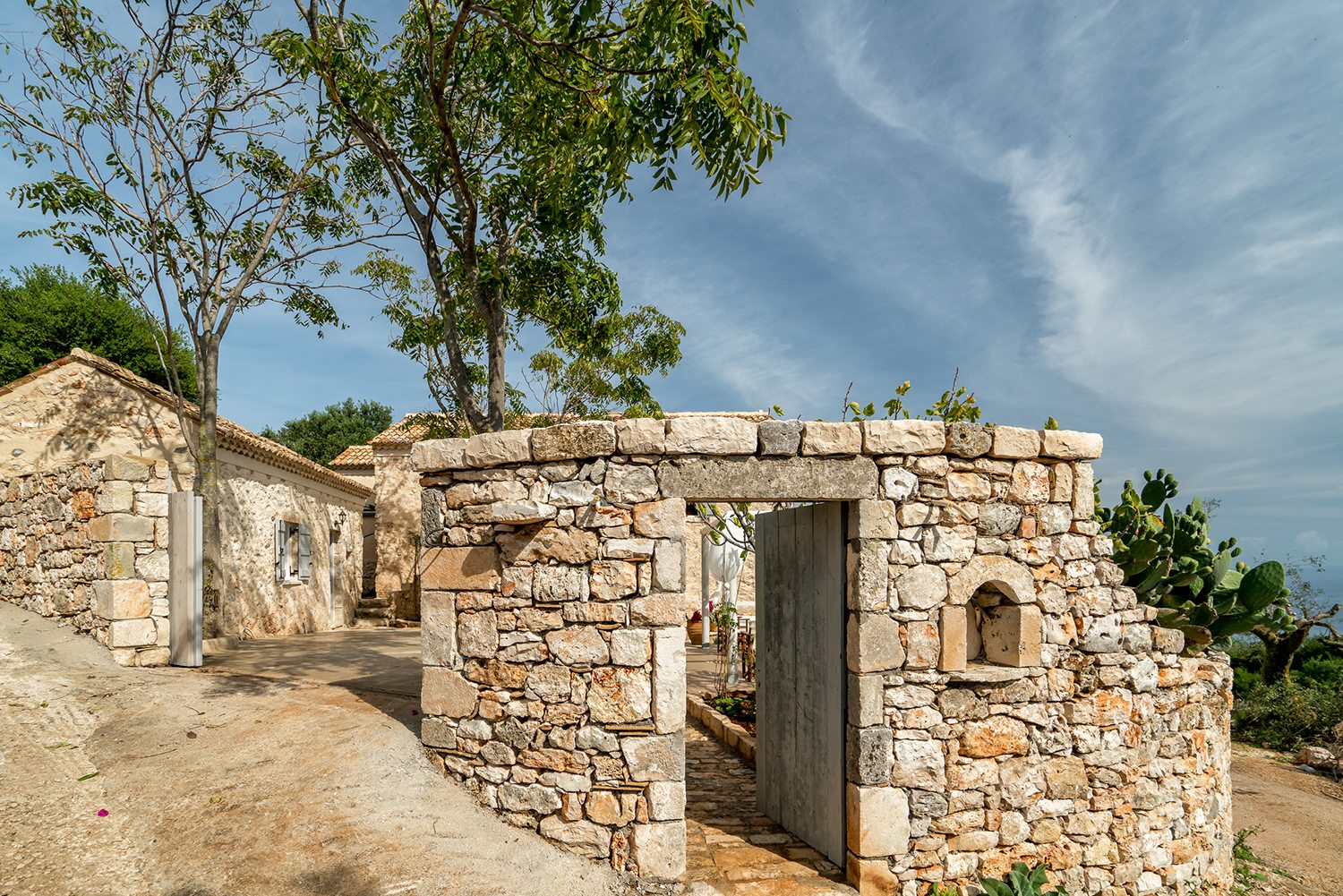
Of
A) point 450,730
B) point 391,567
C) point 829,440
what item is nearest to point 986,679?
point 829,440

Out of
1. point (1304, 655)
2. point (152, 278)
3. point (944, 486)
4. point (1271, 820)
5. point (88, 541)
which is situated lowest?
point (1271, 820)

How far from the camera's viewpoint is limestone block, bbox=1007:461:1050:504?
4.52 metres

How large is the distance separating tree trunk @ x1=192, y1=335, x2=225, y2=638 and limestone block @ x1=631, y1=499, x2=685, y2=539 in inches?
343

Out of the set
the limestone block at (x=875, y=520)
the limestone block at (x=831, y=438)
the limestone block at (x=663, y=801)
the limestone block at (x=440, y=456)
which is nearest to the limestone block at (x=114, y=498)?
the limestone block at (x=440, y=456)

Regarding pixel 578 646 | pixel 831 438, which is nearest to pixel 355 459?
pixel 578 646

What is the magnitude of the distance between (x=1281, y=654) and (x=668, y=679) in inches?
456

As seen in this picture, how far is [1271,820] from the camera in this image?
689 cm

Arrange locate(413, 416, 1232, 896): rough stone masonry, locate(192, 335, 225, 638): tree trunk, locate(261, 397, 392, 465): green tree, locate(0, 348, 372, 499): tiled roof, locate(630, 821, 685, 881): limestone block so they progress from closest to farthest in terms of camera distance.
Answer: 1. locate(630, 821, 685, 881): limestone block
2. locate(413, 416, 1232, 896): rough stone masonry
3. locate(192, 335, 225, 638): tree trunk
4. locate(0, 348, 372, 499): tiled roof
5. locate(261, 397, 392, 465): green tree

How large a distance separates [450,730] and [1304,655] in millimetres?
13397

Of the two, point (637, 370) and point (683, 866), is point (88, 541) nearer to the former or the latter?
point (683, 866)

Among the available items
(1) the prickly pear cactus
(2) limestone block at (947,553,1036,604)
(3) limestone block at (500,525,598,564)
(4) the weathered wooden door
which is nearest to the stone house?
(3) limestone block at (500,525,598,564)

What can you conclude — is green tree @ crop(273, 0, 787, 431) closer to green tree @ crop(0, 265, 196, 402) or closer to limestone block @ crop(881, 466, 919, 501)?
limestone block @ crop(881, 466, 919, 501)

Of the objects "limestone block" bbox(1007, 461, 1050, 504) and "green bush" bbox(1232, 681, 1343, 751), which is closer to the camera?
"limestone block" bbox(1007, 461, 1050, 504)

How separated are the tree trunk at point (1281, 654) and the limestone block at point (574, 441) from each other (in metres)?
11.8
